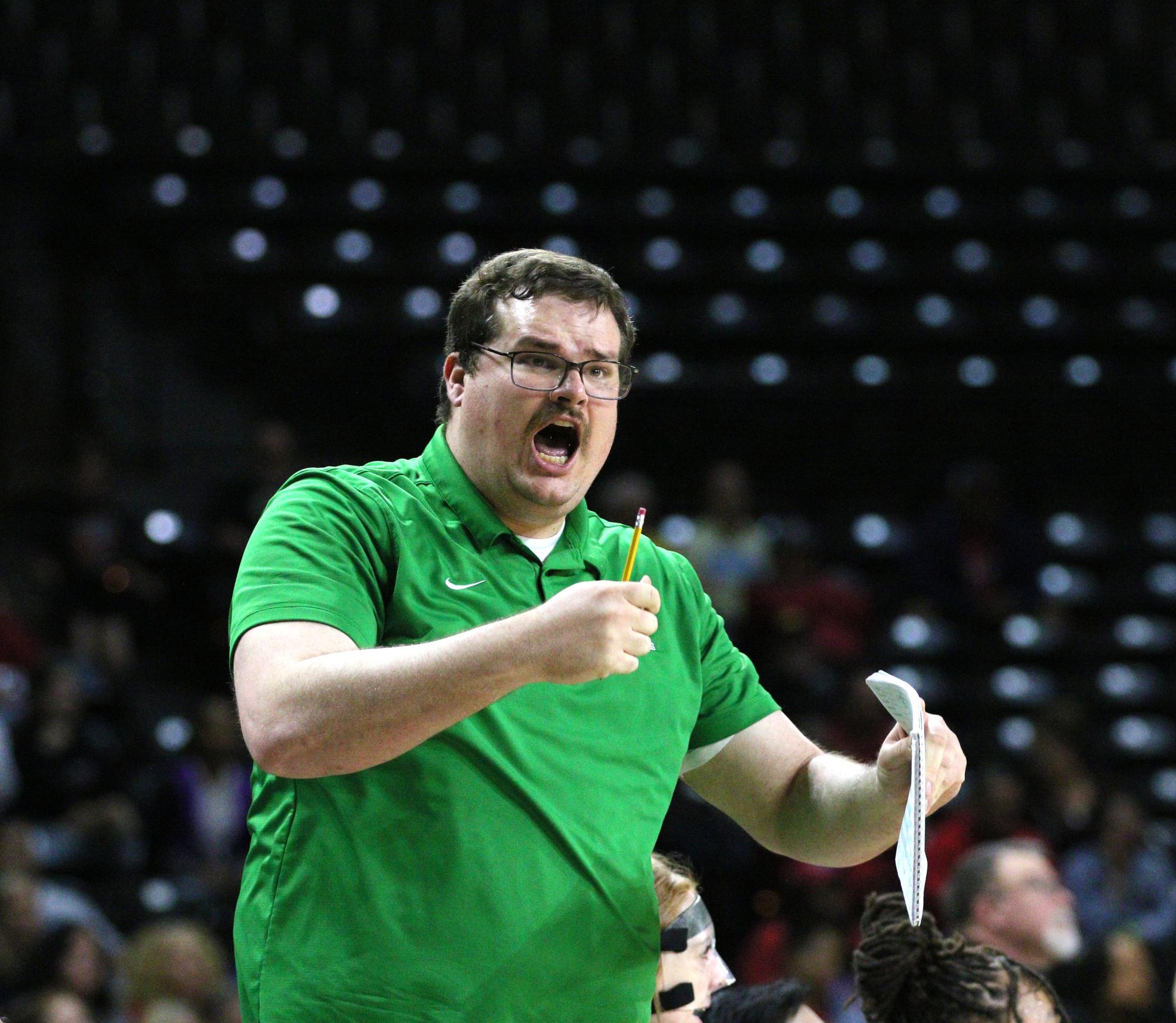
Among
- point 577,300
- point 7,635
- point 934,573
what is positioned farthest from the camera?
point 934,573

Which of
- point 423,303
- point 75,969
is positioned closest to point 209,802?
point 75,969

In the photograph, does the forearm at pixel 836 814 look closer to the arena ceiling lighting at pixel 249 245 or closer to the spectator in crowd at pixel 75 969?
the spectator in crowd at pixel 75 969

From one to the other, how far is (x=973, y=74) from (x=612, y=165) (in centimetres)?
270

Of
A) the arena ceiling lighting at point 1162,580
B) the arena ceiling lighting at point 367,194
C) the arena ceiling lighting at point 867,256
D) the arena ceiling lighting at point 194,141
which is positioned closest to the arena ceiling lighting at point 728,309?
the arena ceiling lighting at point 867,256

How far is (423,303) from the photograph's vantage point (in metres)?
10.1

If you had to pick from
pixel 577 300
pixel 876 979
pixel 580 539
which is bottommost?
pixel 876 979

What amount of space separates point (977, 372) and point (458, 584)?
27.7ft

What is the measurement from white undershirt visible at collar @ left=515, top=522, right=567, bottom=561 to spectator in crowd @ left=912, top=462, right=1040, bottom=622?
22.5ft

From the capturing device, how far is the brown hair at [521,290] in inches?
95.3

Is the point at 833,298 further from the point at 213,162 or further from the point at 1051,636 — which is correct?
the point at 213,162

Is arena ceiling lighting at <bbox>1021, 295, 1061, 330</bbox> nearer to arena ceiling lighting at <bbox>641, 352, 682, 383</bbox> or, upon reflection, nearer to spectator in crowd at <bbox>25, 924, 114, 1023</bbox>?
arena ceiling lighting at <bbox>641, 352, 682, 383</bbox>

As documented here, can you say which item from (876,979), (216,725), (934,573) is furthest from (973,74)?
(876,979)

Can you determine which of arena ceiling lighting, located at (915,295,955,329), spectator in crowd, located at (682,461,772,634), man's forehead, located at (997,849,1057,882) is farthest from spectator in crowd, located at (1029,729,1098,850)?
man's forehead, located at (997,849,1057,882)

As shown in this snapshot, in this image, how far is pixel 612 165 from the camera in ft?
35.8
